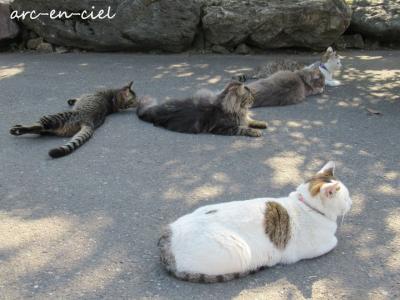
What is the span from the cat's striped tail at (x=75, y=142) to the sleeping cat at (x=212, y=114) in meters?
0.87

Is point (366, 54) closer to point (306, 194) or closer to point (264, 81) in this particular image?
point (264, 81)

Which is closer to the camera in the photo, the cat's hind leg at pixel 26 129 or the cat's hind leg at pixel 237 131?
the cat's hind leg at pixel 26 129

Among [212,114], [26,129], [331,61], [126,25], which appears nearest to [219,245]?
[212,114]

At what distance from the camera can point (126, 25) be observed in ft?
31.6

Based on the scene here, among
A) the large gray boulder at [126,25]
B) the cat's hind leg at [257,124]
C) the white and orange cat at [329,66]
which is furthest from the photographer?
the large gray boulder at [126,25]

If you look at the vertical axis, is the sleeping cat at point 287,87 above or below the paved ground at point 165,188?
above

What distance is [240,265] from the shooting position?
3.37 meters

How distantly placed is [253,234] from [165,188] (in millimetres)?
1537

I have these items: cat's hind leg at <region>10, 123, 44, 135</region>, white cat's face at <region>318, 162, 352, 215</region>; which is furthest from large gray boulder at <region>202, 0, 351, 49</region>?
white cat's face at <region>318, 162, 352, 215</region>

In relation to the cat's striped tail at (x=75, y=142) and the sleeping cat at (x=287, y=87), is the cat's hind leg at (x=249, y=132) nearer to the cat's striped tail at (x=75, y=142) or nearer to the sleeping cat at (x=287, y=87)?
the sleeping cat at (x=287, y=87)

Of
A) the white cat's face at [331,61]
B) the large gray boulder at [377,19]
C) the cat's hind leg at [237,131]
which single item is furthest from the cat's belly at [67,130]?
the large gray boulder at [377,19]

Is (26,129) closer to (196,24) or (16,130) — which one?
(16,130)

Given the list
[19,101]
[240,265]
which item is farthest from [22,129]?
[240,265]

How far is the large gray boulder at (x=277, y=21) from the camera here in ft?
30.6
